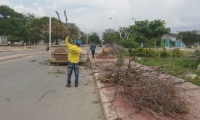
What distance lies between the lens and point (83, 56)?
17.5m

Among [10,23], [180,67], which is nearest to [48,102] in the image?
[180,67]

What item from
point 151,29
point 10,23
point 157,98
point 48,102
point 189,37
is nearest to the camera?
point 157,98

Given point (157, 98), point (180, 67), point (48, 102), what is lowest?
point (48, 102)

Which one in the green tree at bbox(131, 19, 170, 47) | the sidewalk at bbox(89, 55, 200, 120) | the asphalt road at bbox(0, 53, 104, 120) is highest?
the green tree at bbox(131, 19, 170, 47)

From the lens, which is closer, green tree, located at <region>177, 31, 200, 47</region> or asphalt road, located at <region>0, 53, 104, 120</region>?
asphalt road, located at <region>0, 53, 104, 120</region>

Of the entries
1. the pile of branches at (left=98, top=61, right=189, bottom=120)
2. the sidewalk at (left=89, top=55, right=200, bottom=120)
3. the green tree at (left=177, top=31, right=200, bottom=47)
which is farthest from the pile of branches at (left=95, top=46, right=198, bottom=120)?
the green tree at (left=177, top=31, right=200, bottom=47)

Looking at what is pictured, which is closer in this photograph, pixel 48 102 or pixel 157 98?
pixel 157 98

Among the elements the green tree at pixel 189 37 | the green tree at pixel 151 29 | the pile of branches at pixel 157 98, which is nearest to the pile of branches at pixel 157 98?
the pile of branches at pixel 157 98

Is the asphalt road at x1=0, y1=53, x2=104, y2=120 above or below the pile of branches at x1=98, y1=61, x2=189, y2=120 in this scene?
below

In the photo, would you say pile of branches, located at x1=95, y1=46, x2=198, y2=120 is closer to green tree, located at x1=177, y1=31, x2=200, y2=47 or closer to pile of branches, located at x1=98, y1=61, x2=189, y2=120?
pile of branches, located at x1=98, y1=61, x2=189, y2=120

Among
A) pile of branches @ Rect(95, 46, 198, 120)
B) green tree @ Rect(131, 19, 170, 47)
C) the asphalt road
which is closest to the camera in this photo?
pile of branches @ Rect(95, 46, 198, 120)

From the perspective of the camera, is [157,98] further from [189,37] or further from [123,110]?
[189,37]

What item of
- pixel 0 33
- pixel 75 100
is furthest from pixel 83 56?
pixel 0 33

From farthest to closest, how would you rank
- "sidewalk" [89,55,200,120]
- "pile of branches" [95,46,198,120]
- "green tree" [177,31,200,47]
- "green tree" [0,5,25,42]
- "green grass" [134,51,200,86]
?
"green tree" [177,31,200,47] < "green tree" [0,5,25,42] < "green grass" [134,51,200,86] < "pile of branches" [95,46,198,120] < "sidewalk" [89,55,200,120]
